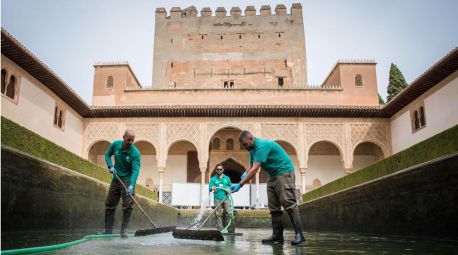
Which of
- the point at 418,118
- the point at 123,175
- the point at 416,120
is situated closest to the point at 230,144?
the point at 416,120

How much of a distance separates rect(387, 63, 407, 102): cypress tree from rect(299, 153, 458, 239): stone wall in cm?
2375

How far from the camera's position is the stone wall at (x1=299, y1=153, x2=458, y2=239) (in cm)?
520

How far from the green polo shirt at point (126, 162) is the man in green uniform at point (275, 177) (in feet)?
5.74

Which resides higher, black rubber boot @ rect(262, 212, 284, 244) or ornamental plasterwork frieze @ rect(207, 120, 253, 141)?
ornamental plasterwork frieze @ rect(207, 120, 253, 141)

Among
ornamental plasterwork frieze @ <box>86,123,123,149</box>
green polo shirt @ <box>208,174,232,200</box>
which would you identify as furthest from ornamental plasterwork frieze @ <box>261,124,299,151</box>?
green polo shirt @ <box>208,174,232,200</box>

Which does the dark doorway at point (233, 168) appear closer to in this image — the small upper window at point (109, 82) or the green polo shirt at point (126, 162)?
the small upper window at point (109, 82)

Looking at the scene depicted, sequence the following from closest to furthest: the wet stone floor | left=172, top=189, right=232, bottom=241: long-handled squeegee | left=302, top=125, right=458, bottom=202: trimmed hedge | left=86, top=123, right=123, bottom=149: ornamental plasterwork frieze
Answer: the wet stone floor, left=172, top=189, right=232, bottom=241: long-handled squeegee, left=302, top=125, right=458, bottom=202: trimmed hedge, left=86, top=123, right=123, bottom=149: ornamental plasterwork frieze

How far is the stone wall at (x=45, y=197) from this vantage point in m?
5.43

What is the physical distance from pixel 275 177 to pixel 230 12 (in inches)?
1221

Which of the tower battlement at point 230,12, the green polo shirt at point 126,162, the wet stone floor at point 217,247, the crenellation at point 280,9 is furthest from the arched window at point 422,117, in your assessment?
the crenellation at point 280,9

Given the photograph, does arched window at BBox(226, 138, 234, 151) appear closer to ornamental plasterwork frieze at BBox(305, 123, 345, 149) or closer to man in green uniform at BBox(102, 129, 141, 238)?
ornamental plasterwork frieze at BBox(305, 123, 345, 149)

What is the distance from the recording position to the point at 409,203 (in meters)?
6.23

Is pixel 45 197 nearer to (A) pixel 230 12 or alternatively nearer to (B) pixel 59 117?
(B) pixel 59 117

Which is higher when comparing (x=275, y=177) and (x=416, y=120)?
(x=416, y=120)
